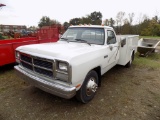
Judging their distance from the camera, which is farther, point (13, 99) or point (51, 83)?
point (13, 99)

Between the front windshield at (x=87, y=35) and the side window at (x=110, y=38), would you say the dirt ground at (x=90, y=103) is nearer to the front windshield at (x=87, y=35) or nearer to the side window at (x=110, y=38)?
the side window at (x=110, y=38)

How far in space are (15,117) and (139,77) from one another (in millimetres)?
4482

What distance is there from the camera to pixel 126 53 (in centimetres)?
513

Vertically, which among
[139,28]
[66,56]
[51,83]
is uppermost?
[139,28]

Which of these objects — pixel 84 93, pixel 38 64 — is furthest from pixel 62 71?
pixel 84 93

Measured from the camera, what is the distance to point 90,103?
132 inches

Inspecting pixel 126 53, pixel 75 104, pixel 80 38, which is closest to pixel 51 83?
pixel 75 104

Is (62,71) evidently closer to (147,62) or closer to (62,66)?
(62,66)

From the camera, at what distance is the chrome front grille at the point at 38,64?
270 centimetres

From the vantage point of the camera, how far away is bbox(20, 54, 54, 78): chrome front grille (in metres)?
2.70

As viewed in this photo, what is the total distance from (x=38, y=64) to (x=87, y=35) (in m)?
1.85

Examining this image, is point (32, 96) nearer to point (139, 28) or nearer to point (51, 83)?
point (51, 83)

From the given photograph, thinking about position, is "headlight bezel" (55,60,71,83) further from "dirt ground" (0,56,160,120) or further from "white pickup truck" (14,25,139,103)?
"dirt ground" (0,56,160,120)

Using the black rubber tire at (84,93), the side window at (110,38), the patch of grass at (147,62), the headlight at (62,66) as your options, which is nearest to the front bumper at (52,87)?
the headlight at (62,66)
